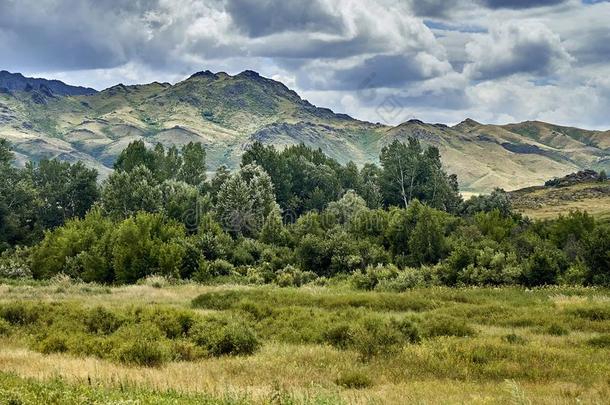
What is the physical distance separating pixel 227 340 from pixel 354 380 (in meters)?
6.64

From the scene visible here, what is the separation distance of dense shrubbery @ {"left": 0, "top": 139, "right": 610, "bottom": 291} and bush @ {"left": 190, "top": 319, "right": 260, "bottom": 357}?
22870 mm

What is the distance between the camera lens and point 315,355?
56.6 feet

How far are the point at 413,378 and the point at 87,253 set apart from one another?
149 feet

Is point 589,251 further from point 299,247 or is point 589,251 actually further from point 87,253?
point 87,253

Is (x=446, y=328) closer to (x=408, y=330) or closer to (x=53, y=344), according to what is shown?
(x=408, y=330)

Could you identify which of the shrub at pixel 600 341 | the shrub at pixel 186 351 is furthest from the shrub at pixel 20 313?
the shrub at pixel 600 341

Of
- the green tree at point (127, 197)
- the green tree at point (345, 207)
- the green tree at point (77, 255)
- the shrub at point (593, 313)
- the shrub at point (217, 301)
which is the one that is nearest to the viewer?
the shrub at point (593, 313)

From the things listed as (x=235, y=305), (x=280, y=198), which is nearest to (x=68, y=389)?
(x=235, y=305)

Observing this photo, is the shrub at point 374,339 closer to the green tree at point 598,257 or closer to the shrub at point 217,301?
the shrub at point 217,301

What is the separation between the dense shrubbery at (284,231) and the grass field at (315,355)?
13.2 meters

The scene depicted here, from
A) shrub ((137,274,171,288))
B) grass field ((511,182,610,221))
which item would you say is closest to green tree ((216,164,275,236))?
shrub ((137,274,171,288))

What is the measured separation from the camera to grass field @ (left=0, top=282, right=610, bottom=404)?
1150cm

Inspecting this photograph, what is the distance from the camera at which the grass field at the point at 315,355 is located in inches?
453

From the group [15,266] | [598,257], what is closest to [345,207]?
[15,266]
